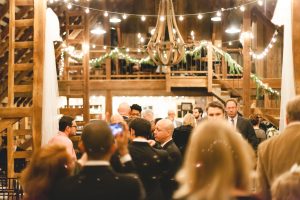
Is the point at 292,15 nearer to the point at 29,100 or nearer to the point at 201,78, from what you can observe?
the point at 201,78

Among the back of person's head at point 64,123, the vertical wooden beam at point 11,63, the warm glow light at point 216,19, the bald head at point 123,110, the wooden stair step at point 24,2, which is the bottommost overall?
the back of person's head at point 64,123

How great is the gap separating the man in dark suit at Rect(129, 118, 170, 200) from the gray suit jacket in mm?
951

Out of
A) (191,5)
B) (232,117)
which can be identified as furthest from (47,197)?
(191,5)

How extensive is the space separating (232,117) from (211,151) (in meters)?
4.43

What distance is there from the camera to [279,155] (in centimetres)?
360

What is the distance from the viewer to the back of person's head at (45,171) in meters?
2.85

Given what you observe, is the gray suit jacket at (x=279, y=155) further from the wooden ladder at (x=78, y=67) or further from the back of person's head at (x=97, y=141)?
the wooden ladder at (x=78, y=67)

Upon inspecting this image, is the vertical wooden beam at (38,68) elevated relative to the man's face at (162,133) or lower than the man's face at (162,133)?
elevated

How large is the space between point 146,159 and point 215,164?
81.3 inches

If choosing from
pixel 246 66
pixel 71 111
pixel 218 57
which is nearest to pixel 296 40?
pixel 246 66

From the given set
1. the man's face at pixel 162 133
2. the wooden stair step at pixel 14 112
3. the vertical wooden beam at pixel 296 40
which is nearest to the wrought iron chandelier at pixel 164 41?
the vertical wooden beam at pixel 296 40

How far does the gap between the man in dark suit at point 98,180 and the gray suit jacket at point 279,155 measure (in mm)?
1226

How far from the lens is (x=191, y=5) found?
728 inches

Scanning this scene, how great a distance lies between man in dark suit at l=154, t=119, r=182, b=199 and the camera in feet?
15.8
